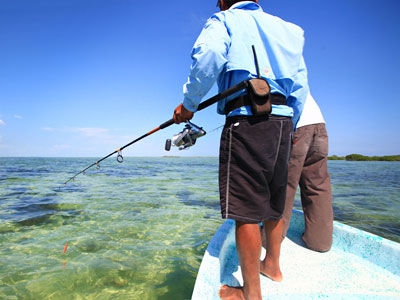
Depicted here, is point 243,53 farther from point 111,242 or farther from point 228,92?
point 111,242

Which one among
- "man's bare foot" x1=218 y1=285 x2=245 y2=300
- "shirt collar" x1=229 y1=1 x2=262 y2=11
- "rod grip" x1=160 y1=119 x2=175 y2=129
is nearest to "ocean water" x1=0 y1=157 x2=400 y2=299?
"man's bare foot" x1=218 y1=285 x2=245 y2=300

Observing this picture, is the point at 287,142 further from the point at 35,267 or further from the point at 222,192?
the point at 35,267

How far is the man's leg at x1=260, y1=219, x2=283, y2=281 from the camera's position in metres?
2.11

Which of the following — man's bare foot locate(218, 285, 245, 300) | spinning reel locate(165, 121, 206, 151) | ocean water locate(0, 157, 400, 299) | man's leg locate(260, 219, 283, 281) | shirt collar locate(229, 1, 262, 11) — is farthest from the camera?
ocean water locate(0, 157, 400, 299)

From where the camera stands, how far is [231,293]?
187cm

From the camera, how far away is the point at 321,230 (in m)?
2.87

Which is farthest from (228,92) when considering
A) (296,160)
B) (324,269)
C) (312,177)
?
(324,269)

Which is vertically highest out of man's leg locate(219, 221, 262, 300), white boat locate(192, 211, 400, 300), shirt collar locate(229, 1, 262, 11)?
shirt collar locate(229, 1, 262, 11)

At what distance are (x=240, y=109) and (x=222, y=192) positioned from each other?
659 millimetres

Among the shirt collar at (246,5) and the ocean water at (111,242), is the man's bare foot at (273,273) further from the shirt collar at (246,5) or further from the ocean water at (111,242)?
the shirt collar at (246,5)

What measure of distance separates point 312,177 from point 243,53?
1880mm

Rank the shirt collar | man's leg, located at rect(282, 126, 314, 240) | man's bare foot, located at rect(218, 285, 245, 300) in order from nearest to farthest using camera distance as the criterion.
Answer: man's bare foot, located at rect(218, 285, 245, 300)
the shirt collar
man's leg, located at rect(282, 126, 314, 240)

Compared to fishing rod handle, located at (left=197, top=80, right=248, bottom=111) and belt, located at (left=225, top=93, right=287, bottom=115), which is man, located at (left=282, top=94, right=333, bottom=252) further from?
fishing rod handle, located at (left=197, top=80, right=248, bottom=111)

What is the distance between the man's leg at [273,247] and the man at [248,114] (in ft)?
0.92
